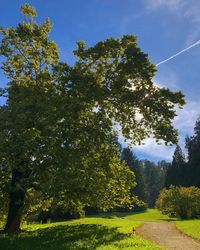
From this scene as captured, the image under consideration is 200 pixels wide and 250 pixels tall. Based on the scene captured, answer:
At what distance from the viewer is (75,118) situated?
1049 inches

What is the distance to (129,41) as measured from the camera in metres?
27.6

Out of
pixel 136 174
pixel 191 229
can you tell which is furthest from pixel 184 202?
pixel 136 174

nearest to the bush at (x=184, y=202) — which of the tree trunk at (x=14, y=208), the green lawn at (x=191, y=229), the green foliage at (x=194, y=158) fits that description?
the green lawn at (x=191, y=229)

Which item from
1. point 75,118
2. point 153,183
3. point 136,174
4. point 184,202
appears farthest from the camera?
point 153,183

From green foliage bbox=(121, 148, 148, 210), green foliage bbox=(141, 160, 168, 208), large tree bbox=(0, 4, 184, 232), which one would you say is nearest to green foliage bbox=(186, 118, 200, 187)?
green foliage bbox=(121, 148, 148, 210)

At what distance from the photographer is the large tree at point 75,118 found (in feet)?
Result: 79.5

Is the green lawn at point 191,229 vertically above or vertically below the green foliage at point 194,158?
below

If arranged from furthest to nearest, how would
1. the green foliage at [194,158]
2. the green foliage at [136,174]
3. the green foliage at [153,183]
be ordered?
the green foliage at [153,183] → the green foliage at [136,174] → the green foliage at [194,158]

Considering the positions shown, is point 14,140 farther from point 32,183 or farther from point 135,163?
point 135,163

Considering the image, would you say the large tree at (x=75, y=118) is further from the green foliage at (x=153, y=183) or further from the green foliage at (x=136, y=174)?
the green foliage at (x=153, y=183)

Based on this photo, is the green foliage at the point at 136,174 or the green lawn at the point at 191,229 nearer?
the green lawn at the point at 191,229

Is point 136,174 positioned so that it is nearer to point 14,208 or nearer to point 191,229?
point 191,229

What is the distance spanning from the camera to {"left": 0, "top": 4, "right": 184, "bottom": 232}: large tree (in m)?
24.2

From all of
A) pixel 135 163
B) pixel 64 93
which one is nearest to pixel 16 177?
pixel 64 93
